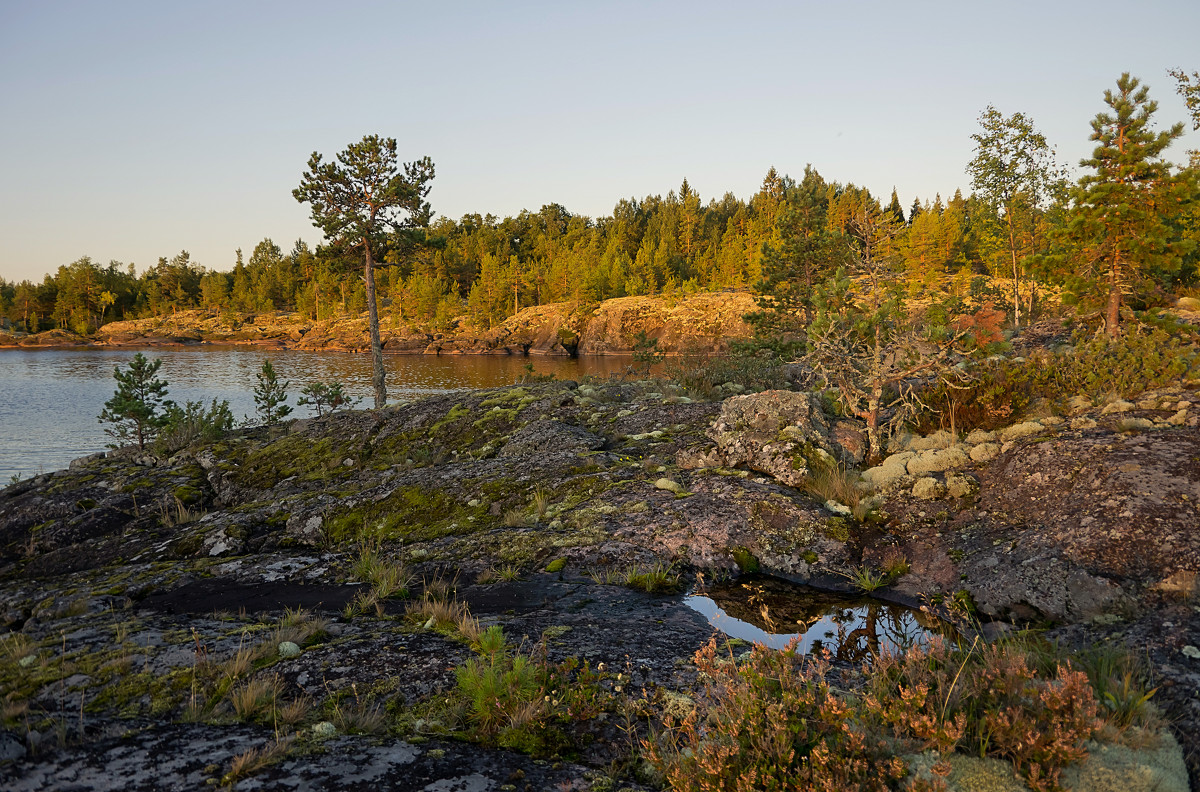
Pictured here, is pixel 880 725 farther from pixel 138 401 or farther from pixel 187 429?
pixel 138 401

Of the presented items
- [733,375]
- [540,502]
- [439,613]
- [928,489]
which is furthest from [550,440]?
[733,375]

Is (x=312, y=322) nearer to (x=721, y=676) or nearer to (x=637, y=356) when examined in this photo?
(x=637, y=356)

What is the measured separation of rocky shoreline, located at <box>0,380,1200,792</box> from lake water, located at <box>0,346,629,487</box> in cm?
1945

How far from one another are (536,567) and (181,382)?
192 ft

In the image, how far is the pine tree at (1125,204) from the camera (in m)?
14.0

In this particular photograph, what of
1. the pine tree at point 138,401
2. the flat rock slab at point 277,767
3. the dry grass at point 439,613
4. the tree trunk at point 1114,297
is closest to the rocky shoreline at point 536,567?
the flat rock slab at point 277,767

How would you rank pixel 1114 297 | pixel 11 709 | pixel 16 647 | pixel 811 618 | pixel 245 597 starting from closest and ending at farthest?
pixel 11 709
pixel 16 647
pixel 811 618
pixel 245 597
pixel 1114 297

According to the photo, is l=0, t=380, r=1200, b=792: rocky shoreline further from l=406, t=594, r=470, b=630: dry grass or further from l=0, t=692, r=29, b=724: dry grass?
l=406, t=594, r=470, b=630: dry grass

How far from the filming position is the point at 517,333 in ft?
300

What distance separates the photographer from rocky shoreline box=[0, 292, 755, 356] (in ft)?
256

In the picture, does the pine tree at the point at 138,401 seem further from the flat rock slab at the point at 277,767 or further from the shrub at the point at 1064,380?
the shrub at the point at 1064,380

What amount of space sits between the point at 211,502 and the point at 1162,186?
23994 mm

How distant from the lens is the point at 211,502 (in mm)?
13383

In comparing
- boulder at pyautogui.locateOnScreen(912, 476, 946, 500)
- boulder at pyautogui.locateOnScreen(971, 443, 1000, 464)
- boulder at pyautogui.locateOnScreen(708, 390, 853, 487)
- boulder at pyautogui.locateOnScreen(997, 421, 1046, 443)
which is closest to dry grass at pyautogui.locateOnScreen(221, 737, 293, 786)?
boulder at pyautogui.locateOnScreen(708, 390, 853, 487)
